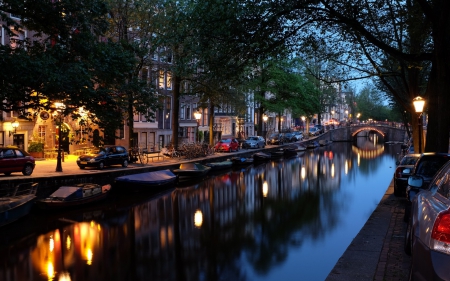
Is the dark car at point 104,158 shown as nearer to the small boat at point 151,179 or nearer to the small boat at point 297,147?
the small boat at point 151,179

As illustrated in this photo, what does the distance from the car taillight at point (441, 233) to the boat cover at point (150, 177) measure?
74.5ft

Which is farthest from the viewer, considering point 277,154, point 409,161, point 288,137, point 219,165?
point 288,137

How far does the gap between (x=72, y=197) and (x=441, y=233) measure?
757 inches

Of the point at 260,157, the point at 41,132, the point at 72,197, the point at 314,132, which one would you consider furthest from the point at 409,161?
the point at 314,132

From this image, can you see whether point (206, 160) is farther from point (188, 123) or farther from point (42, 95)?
point (42, 95)

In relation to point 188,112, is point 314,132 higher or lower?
lower

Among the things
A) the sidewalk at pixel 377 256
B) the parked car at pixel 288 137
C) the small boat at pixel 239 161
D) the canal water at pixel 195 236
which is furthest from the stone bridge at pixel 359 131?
the sidewalk at pixel 377 256

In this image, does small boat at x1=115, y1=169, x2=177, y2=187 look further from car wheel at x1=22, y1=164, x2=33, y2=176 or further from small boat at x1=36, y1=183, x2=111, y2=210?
car wheel at x1=22, y1=164, x2=33, y2=176

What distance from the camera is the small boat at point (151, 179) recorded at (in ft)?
84.1

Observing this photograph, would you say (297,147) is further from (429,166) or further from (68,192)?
(429,166)

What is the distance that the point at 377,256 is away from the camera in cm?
1013

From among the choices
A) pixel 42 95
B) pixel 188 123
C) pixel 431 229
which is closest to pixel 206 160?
pixel 188 123

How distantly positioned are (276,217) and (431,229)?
1688 centimetres

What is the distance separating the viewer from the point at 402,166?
747 inches
